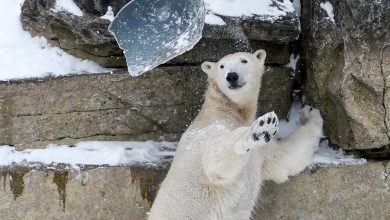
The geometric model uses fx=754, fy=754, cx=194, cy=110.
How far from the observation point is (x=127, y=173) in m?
5.80

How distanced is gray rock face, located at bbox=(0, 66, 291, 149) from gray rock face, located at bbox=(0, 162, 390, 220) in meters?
0.35

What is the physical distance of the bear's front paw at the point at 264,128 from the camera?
4.71 metres

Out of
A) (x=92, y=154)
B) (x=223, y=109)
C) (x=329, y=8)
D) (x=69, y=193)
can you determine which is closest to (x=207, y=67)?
(x=223, y=109)

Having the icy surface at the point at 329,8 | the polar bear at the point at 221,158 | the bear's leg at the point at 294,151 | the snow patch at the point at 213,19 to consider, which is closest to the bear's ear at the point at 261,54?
the polar bear at the point at 221,158

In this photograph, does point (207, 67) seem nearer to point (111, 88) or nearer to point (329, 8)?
point (111, 88)

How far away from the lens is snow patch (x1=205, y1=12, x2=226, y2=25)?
566 centimetres

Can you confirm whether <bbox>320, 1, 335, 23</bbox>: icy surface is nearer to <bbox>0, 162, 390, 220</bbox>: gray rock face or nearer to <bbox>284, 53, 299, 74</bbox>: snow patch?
<bbox>284, 53, 299, 74</bbox>: snow patch

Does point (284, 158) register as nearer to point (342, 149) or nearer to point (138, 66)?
point (342, 149)

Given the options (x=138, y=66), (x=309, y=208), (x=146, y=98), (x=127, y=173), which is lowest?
(x=309, y=208)

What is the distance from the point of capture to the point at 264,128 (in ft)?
15.5

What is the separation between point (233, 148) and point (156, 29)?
107 cm

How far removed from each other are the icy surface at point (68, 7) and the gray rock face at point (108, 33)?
0.10ft

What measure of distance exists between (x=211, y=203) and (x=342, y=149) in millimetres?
1355

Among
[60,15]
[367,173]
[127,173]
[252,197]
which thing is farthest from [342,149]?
[60,15]
